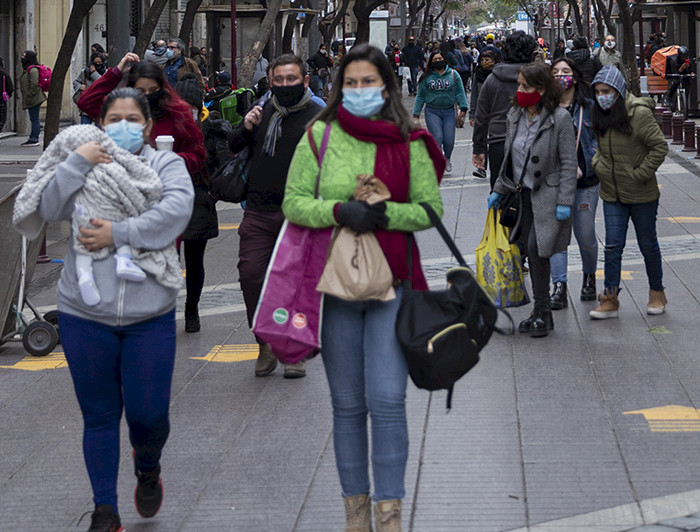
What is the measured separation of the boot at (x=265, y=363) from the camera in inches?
283

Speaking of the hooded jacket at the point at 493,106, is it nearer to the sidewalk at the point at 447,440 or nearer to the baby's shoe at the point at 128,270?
the sidewalk at the point at 447,440

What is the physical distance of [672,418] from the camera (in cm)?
608

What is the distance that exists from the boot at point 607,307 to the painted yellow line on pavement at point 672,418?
7.11ft

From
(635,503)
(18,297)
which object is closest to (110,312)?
(635,503)

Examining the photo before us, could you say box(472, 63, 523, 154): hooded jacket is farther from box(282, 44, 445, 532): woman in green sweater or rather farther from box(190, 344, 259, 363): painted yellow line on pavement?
box(282, 44, 445, 532): woman in green sweater

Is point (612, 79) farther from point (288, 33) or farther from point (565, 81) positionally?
point (288, 33)

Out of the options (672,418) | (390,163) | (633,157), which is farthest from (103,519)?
(633,157)

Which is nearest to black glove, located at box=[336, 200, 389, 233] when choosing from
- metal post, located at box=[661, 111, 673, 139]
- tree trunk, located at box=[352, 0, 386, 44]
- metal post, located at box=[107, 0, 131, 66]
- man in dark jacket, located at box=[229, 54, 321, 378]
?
man in dark jacket, located at box=[229, 54, 321, 378]

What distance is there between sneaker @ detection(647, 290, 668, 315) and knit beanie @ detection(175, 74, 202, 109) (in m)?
3.32

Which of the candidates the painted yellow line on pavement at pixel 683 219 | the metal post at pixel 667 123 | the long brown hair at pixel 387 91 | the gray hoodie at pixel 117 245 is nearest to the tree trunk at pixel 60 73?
the painted yellow line on pavement at pixel 683 219

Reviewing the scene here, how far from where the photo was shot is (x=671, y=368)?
7105mm

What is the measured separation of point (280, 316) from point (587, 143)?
4.82m

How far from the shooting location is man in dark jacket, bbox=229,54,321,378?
21.4 feet

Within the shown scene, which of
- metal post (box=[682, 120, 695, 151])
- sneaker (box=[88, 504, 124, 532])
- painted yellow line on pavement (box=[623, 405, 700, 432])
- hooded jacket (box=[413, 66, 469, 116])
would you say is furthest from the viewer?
metal post (box=[682, 120, 695, 151])
